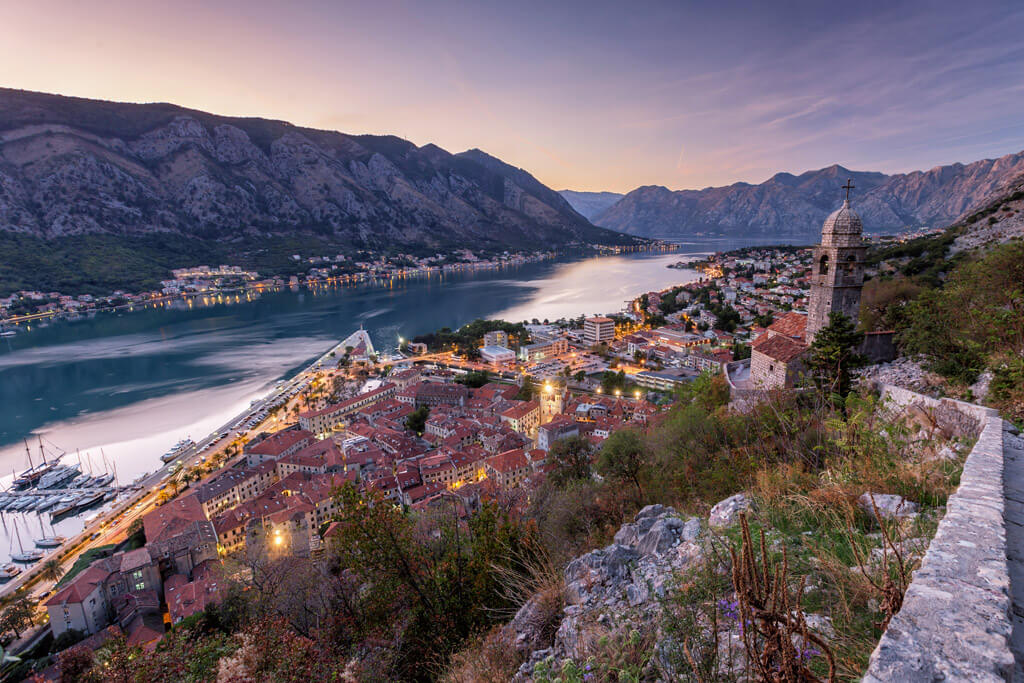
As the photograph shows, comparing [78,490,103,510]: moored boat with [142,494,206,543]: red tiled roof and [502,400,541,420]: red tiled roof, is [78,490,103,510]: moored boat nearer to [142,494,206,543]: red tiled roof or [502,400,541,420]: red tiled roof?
[142,494,206,543]: red tiled roof

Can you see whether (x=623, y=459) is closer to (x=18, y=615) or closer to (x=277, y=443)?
(x=18, y=615)

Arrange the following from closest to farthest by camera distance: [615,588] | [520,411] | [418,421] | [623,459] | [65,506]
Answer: [615,588], [623,459], [65,506], [520,411], [418,421]

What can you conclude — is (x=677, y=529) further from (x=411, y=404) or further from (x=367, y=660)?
(x=411, y=404)

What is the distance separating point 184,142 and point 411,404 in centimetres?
10293

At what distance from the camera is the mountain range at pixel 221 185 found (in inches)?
2761

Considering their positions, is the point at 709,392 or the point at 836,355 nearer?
the point at 836,355

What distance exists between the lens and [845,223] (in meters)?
8.08

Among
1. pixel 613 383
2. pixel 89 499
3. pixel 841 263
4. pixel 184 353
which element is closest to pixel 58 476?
pixel 89 499

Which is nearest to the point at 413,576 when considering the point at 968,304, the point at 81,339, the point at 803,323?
the point at 968,304

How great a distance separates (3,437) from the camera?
22.5m

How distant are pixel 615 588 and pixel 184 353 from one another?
43526mm

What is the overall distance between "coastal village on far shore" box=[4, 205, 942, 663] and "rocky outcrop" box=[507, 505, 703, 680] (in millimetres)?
2298

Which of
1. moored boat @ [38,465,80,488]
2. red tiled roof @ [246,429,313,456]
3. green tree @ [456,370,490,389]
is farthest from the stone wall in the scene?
green tree @ [456,370,490,389]

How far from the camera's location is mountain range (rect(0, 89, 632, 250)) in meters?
70.1
